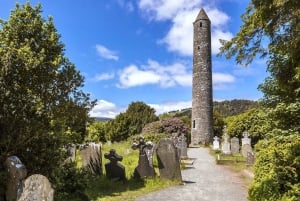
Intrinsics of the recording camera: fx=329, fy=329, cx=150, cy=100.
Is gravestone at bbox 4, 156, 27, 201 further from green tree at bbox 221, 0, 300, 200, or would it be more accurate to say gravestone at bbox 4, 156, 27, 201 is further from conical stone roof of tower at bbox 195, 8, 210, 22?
conical stone roof of tower at bbox 195, 8, 210, 22

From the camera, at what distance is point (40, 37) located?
8141 millimetres

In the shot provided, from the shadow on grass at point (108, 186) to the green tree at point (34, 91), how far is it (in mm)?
1820

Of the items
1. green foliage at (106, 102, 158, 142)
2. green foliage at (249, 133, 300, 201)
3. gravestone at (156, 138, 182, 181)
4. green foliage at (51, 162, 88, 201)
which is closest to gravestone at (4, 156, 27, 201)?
green foliage at (51, 162, 88, 201)

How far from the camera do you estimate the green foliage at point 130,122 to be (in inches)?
1807

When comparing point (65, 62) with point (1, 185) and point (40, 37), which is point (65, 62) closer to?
point (40, 37)

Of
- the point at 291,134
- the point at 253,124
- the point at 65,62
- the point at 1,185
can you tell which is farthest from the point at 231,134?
the point at 1,185

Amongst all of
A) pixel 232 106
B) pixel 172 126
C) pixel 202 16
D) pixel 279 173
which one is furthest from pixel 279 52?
pixel 232 106

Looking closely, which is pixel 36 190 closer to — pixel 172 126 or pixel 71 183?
pixel 71 183

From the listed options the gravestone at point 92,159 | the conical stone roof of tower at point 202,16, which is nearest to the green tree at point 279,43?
the gravestone at point 92,159

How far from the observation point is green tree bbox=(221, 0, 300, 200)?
20.6 ft

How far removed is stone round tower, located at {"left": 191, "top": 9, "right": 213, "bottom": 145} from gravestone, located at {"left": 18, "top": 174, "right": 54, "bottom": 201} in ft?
121

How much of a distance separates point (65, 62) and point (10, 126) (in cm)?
224

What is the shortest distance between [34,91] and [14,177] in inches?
100

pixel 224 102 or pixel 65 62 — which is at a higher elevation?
pixel 224 102
